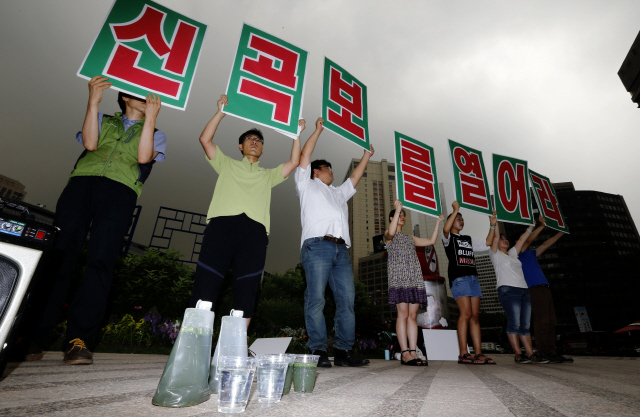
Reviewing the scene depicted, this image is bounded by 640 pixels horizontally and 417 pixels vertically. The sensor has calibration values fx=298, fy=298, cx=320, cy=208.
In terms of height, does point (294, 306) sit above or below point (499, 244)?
below

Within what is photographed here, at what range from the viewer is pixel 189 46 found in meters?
3.42

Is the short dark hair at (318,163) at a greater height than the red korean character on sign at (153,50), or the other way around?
the red korean character on sign at (153,50)

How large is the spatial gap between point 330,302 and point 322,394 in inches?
359

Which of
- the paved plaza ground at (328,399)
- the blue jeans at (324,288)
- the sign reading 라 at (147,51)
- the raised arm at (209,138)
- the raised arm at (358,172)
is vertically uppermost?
the sign reading 라 at (147,51)

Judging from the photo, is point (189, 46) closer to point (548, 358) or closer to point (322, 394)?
point (322, 394)

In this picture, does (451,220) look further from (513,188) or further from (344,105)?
(344,105)

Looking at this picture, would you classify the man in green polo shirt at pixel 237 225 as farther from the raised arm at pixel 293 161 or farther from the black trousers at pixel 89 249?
the black trousers at pixel 89 249

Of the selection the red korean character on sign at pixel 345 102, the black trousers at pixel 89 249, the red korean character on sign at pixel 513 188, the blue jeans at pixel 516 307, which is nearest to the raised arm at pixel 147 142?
the black trousers at pixel 89 249

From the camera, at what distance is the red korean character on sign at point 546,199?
6355 mm

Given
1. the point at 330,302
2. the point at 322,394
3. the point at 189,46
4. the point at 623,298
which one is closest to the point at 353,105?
the point at 189,46

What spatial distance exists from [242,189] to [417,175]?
350cm

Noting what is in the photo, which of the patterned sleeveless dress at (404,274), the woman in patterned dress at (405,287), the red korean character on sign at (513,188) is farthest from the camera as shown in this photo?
the red korean character on sign at (513,188)

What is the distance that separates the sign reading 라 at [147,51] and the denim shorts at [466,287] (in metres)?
4.27

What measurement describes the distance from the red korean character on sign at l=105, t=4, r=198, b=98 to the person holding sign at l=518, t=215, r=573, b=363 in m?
5.87
